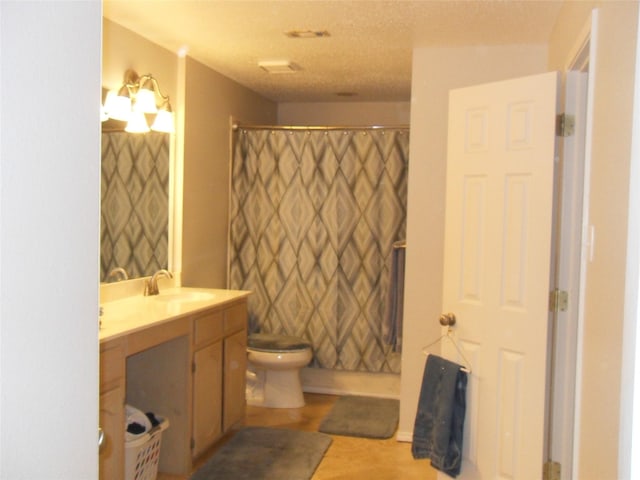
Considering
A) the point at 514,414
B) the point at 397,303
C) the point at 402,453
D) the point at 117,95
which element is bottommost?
the point at 402,453

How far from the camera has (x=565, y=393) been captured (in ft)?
8.27

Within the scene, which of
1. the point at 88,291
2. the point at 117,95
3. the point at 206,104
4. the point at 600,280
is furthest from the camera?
the point at 206,104

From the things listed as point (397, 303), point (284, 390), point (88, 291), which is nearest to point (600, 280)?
point (88, 291)

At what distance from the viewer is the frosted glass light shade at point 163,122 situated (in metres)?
3.56

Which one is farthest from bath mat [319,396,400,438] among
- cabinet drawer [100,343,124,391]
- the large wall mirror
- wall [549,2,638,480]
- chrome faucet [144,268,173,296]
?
wall [549,2,638,480]

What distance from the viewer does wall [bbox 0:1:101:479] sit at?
80cm

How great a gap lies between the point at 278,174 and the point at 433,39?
1.62 meters

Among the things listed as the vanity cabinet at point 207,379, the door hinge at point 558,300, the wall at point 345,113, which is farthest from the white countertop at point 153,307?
the wall at point 345,113

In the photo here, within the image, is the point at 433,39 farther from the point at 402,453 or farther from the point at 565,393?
the point at 402,453

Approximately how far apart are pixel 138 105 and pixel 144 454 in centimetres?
183

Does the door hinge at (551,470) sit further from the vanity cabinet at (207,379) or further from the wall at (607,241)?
the vanity cabinet at (207,379)

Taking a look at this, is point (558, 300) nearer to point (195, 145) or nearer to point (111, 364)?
point (111, 364)

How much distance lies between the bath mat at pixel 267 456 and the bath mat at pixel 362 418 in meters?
0.19

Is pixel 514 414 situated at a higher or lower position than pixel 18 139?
lower
